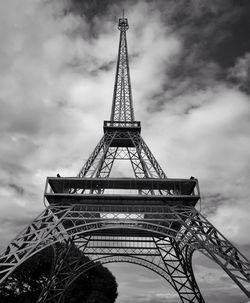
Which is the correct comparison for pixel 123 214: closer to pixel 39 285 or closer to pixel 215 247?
pixel 215 247

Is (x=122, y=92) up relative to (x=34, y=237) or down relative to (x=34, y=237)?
up

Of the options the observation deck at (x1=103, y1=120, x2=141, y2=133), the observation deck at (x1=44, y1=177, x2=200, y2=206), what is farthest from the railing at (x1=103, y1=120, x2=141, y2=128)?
the observation deck at (x1=44, y1=177, x2=200, y2=206)

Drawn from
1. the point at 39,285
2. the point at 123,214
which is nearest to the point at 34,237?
the point at 123,214

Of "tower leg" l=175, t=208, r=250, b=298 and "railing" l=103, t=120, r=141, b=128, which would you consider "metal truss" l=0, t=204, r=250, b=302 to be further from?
"railing" l=103, t=120, r=141, b=128

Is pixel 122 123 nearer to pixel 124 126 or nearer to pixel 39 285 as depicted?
pixel 124 126

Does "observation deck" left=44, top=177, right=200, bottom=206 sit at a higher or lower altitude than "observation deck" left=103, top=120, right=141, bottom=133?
lower

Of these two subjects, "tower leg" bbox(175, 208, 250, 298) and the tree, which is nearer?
"tower leg" bbox(175, 208, 250, 298)

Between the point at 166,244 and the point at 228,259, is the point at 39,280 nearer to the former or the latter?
the point at 166,244

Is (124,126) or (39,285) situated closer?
(124,126)

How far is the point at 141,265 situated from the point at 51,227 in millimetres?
18178

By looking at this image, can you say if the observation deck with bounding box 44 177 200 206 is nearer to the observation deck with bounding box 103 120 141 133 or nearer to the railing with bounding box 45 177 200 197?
the railing with bounding box 45 177 200 197

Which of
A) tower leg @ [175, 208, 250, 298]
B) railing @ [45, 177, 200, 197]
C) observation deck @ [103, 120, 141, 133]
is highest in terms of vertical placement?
observation deck @ [103, 120, 141, 133]

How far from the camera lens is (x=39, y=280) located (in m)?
37.6

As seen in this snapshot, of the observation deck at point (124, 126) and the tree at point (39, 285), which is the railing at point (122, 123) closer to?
the observation deck at point (124, 126)
